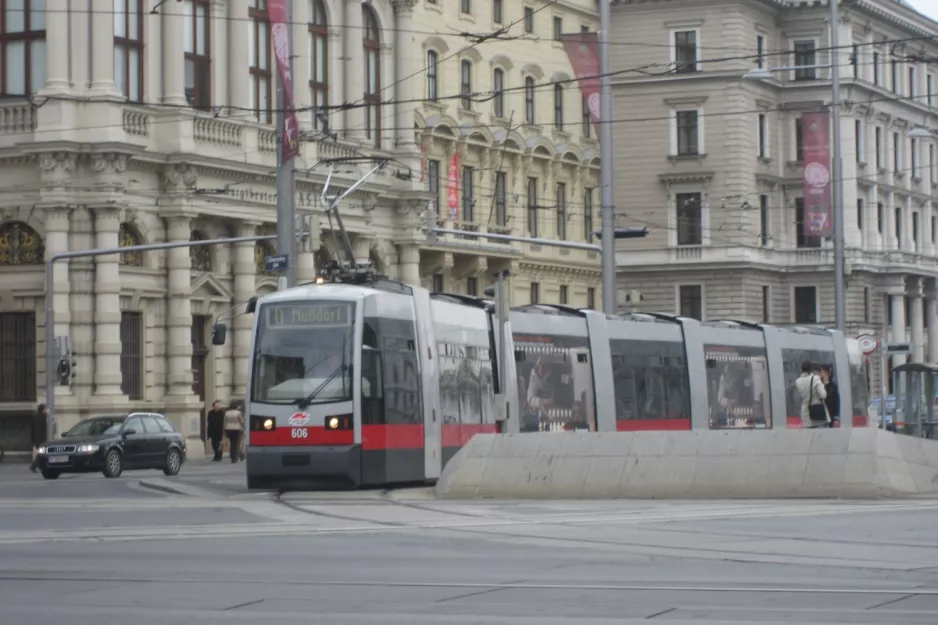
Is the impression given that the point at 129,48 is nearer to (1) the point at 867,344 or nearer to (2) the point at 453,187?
(2) the point at 453,187

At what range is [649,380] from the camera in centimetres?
3888

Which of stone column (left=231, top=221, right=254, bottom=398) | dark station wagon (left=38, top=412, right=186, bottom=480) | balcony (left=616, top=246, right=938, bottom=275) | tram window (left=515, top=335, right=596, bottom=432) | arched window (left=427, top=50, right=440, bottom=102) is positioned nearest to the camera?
tram window (left=515, top=335, right=596, bottom=432)

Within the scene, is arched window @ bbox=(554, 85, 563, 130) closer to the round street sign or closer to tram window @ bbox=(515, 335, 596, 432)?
the round street sign

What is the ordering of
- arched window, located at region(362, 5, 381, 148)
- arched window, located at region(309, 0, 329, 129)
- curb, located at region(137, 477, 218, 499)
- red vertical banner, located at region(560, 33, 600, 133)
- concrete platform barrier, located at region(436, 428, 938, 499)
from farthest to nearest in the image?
1. arched window, located at region(362, 5, 381, 148)
2. arched window, located at region(309, 0, 329, 129)
3. red vertical banner, located at region(560, 33, 600, 133)
4. curb, located at region(137, 477, 218, 499)
5. concrete platform barrier, located at region(436, 428, 938, 499)

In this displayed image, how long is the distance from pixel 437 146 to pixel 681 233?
2047 cm

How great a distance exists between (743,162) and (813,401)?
5247 cm

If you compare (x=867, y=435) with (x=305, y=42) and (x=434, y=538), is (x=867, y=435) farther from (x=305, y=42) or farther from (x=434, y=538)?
(x=305, y=42)

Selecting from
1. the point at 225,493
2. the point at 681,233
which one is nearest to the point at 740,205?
the point at 681,233

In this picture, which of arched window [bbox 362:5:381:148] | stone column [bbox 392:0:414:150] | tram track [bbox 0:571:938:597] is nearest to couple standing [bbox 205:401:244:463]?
arched window [bbox 362:5:381:148]

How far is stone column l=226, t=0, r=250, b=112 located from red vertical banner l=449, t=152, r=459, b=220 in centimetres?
1190

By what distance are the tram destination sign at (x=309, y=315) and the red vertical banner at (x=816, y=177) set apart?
27705 millimetres

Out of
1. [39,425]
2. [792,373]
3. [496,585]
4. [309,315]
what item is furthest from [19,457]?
[496,585]

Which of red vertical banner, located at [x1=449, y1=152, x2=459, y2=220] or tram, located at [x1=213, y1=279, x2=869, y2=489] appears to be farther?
red vertical banner, located at [x1=449, y1=152, x2=459, y2=220]

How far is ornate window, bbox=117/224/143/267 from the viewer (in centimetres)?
4919
